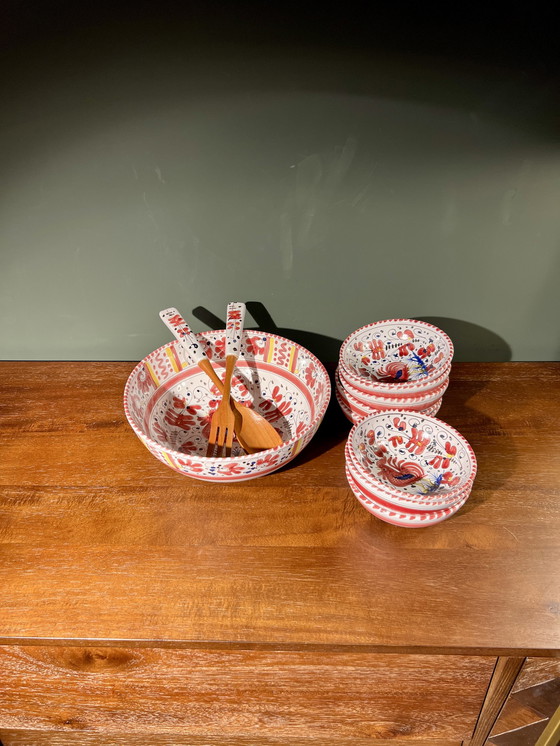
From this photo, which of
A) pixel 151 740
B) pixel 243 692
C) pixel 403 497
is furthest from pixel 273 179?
pixel 151 740

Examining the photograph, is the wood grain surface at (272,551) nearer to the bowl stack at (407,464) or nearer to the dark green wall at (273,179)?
the bowl stack at (407,464)

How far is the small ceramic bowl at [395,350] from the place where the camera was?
88 cm

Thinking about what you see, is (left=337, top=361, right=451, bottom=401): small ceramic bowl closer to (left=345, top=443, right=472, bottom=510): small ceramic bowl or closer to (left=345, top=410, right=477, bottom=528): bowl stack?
(left=345, top=410, right=477, bottom=528): bowl stack

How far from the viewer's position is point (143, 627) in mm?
609

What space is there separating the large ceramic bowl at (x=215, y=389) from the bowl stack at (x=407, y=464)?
0.09 m

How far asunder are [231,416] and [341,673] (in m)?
0.35

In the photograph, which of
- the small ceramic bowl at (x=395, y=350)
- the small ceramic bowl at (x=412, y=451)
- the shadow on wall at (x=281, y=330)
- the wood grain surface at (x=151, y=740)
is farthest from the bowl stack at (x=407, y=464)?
the wood grain surface at (x=151, y=740)

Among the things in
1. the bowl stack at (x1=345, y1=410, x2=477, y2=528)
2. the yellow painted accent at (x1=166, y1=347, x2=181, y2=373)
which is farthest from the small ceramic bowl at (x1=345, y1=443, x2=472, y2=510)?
the yellow painted accent at (x1=166, y1=347, x2=181, y2=373)

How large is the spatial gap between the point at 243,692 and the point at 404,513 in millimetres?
301

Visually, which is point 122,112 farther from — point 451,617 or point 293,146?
point 451,617

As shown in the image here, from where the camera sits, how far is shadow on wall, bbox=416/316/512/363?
962mm

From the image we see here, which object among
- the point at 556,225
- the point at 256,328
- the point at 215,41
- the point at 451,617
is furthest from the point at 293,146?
the point at 451,617

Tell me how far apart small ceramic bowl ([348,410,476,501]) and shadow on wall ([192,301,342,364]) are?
25 cm

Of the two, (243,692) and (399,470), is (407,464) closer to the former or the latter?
(399,470)
